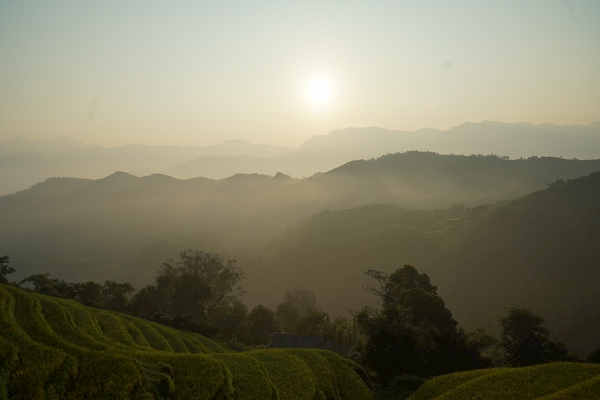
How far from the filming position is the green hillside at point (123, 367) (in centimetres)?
1505

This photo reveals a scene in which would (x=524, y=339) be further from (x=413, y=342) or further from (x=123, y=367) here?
(x=123, y=367)

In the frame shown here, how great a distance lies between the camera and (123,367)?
55.8ft

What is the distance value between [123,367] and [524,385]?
2162cm

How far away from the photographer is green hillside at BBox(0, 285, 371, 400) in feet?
49.4

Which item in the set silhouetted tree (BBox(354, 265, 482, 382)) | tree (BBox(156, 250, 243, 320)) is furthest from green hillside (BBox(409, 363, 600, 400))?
tree (BBox(156, 250, 243, 320))

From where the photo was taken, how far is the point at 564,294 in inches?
3000

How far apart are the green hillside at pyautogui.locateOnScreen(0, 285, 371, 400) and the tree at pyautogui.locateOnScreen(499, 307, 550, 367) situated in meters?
22.0

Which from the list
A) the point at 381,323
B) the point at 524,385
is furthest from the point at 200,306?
the point at 524,385

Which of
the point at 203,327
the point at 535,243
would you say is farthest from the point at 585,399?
the point at 535,243

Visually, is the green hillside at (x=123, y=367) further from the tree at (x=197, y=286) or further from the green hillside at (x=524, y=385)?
the tree at (x=197, y=286)

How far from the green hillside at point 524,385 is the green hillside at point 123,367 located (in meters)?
5.50

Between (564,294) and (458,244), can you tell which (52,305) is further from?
(458,244)

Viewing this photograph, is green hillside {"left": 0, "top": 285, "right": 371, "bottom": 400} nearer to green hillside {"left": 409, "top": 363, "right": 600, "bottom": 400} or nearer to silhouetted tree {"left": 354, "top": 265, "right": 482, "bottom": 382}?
silhouetted tree {"left": 354, "top": 265, "right": 482, "bottom": 382}

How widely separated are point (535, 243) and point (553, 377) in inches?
3529
